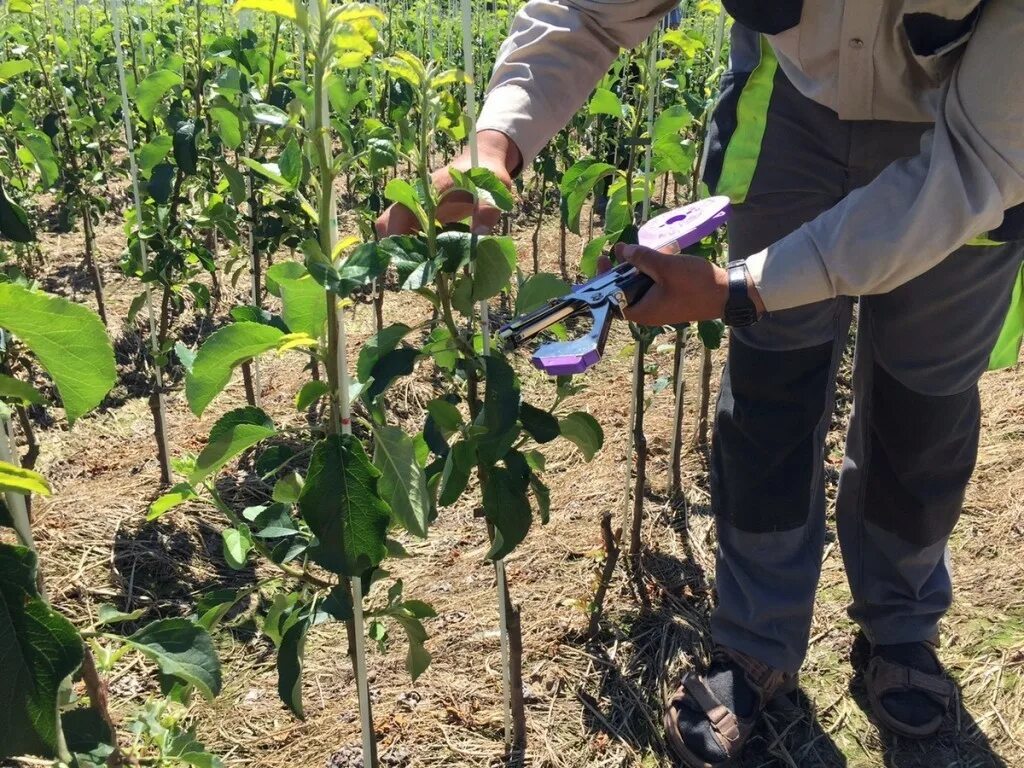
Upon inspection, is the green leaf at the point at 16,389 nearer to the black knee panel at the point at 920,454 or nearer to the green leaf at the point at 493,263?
the green leaf at the point at 493,263

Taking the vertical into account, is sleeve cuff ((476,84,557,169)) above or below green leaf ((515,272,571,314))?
above

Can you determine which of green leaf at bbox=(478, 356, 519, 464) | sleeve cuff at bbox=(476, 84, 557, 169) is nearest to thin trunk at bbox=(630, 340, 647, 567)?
sleeve cuff at bbox=(476, 84, 557, 169)

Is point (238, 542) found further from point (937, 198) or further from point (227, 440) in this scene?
point (937, 198)

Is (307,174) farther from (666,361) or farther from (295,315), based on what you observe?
(666,361)

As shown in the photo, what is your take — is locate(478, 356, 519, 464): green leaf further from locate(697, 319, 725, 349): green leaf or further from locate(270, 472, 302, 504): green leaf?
locate(697, 319, 725, 349): green leaf

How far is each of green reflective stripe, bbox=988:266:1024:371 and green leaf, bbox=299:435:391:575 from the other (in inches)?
56.3

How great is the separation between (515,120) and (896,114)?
26.9 inches

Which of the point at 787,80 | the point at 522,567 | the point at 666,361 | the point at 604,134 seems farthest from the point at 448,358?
the point at 604,134

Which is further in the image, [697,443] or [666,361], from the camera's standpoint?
[666,361]

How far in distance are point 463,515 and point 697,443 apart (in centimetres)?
84

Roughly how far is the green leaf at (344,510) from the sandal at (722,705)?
0.99m

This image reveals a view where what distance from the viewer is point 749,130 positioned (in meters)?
1.73

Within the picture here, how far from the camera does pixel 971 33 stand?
137 cm

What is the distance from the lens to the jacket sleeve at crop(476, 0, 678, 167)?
1.74 m
